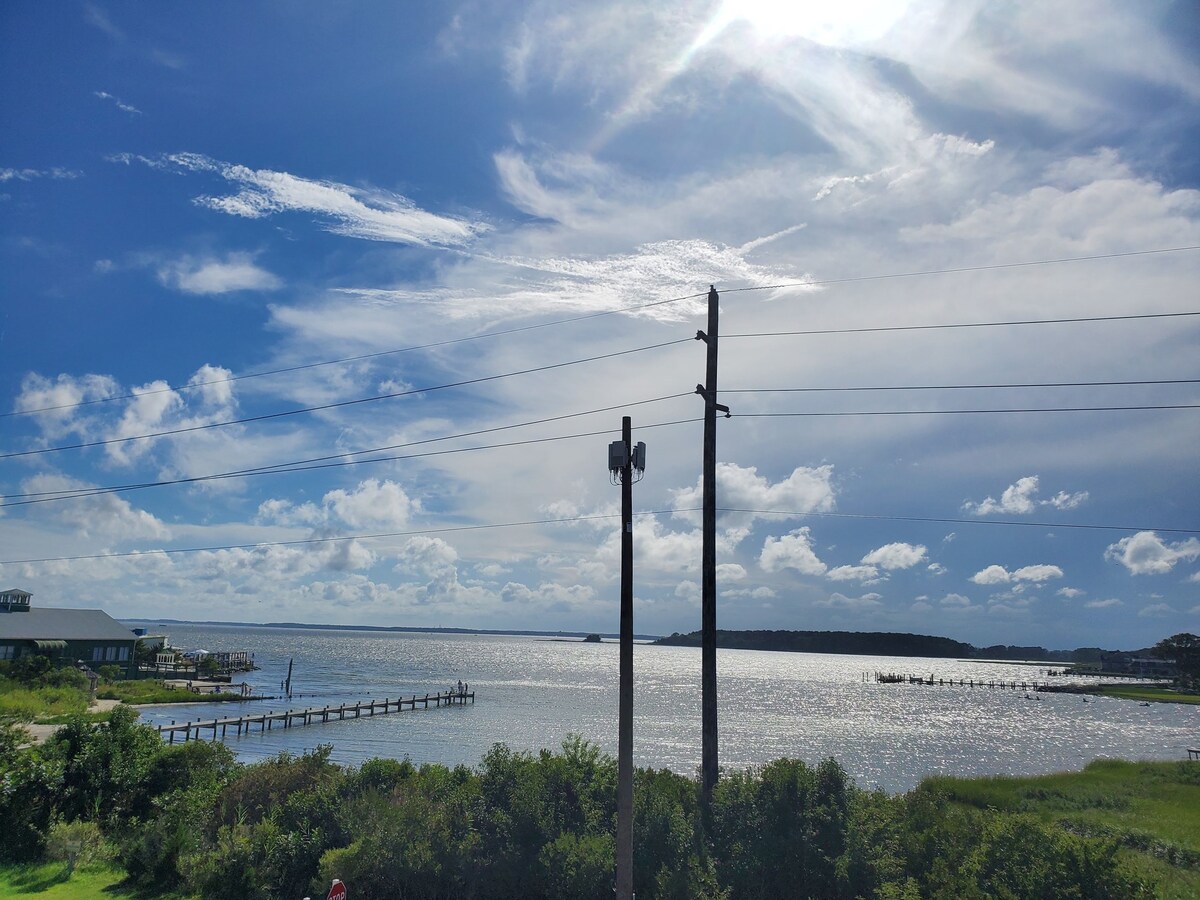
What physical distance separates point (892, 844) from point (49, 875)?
18.2 meters

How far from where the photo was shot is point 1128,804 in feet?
119

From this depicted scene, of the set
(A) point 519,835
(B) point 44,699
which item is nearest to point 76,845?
(A) point 519,835

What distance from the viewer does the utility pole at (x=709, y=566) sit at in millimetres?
16484

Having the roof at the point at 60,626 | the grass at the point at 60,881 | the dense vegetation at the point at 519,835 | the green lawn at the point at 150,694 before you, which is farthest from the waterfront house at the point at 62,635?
the grass at the point at 60,881

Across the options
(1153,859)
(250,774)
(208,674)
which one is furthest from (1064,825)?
(208,674)

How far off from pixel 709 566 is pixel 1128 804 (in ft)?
108

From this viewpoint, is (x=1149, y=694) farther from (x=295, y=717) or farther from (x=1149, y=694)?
(x=295, y=717)

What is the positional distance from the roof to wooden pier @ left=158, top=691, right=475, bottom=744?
58.9 ft

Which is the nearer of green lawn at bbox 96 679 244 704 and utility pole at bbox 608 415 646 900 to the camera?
utility pole at bbox 608 415 646 900

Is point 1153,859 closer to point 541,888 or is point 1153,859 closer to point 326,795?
point 541,888

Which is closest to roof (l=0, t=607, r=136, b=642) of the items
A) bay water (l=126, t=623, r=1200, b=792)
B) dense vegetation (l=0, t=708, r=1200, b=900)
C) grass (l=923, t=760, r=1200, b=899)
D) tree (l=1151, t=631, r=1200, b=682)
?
bay water (l=126, t=623, r=1200, b=792)

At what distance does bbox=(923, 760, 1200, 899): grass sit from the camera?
23.0 metres

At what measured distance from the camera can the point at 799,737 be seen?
75.4 m

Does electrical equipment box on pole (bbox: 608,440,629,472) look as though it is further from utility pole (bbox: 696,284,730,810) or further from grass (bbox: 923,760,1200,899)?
grass (bbox: 923,760,1200,899)
